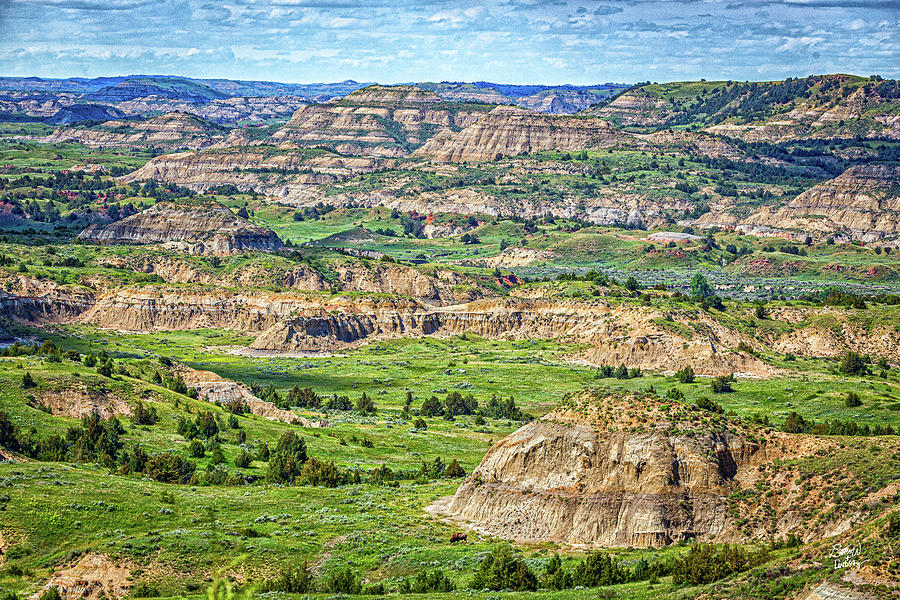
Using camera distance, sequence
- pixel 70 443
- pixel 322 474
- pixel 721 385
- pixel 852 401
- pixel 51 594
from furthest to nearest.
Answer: pixel 721 385, pixel 852 401, pixel 70 443, pixel 322 474, pixel 51 594

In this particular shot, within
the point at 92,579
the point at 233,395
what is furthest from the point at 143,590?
the point at 233,395

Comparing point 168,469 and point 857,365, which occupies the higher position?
point 168,469

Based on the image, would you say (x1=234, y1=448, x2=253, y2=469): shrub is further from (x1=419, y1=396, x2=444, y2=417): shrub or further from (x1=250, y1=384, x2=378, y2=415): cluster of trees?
(x1=419, y1=396, x2=444, y2=417): shrub

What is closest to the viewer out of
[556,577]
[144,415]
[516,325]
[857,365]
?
[556,577]

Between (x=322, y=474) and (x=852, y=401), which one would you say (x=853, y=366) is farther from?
(x=322, y=474)

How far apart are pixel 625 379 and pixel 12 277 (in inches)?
4334

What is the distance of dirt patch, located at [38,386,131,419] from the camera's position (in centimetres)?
10494

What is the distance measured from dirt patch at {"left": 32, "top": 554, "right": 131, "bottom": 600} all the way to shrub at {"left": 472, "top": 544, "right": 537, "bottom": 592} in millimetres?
19894

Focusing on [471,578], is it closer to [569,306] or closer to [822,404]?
[822,404]

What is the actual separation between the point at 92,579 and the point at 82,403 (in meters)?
47.3

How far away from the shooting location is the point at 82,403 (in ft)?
349

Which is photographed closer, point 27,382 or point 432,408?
point 27,382

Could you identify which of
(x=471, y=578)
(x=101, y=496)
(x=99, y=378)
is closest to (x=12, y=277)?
(x=99, y=378)

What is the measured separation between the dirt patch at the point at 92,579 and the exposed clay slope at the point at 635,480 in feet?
79.7
